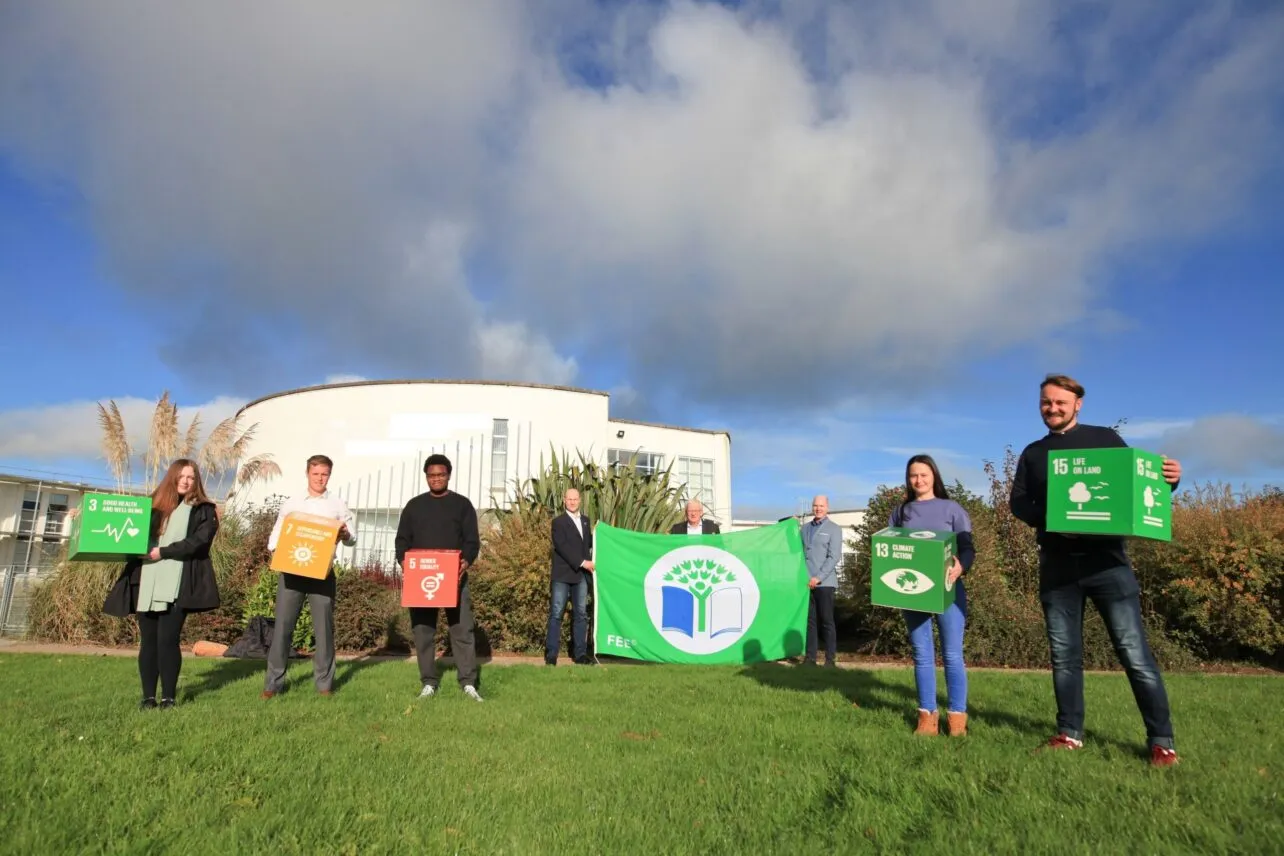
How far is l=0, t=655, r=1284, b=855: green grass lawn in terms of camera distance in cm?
283

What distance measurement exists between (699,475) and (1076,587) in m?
21.8

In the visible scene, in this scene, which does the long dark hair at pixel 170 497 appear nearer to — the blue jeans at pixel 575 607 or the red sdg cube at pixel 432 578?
the red sdg cube at pixel 432 578

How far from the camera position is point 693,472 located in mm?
25953

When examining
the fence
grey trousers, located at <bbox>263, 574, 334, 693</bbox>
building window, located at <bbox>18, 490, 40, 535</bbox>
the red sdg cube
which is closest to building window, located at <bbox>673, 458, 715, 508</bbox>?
the fence

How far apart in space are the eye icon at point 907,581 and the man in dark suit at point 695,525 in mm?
4877

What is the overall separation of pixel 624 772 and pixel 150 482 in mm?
13606

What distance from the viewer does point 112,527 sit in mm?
5570

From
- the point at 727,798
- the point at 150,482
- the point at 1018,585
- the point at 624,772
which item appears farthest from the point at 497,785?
the point at 150,482

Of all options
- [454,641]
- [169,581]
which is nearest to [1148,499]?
[454,641]

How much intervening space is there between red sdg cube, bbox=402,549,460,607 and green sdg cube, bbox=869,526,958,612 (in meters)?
3.33

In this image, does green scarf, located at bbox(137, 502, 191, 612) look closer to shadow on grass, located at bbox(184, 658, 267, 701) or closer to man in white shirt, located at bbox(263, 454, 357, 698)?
man in white shirt, located at bbox(263, 454, 357, 698)

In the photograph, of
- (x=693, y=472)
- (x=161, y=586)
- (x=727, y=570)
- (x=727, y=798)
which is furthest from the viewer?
(x=693, y=472)

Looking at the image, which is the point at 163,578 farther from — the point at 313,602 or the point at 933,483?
the point at 933,483

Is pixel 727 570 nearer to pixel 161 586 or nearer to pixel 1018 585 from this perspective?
pixel 1018 585
